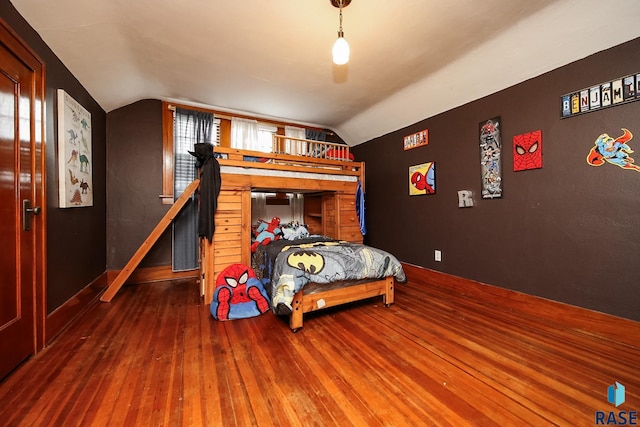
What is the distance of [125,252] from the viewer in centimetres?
349

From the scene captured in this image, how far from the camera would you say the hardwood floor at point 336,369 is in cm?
124

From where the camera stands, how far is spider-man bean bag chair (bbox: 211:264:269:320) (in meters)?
2.37

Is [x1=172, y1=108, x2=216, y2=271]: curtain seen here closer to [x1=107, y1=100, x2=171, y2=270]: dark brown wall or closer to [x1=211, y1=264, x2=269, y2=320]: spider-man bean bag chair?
[x1=107, y1=100, x2=171, y2=270]: dark brown wall

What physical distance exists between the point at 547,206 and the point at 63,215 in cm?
456

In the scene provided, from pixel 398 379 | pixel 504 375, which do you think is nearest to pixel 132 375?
pixel 398 379

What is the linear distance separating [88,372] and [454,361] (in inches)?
95.5

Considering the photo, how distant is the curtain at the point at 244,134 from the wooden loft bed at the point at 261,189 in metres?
0.44

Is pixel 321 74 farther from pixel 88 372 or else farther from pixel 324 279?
pixel 88 372

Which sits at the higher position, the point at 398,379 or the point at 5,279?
the point at 5,279

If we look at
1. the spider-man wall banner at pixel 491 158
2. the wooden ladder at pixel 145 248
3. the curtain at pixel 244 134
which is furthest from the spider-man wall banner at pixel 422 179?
the wooden ladder at pixel 145 248

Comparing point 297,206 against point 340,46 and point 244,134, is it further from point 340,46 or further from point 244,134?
point 340,46

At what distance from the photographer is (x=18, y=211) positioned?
1614 mm

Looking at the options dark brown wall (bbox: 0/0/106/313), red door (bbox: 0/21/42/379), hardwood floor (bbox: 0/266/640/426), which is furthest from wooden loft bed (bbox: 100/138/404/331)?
red door (bbox: 0/21/42/379)

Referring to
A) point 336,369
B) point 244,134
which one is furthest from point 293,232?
point 336,369
